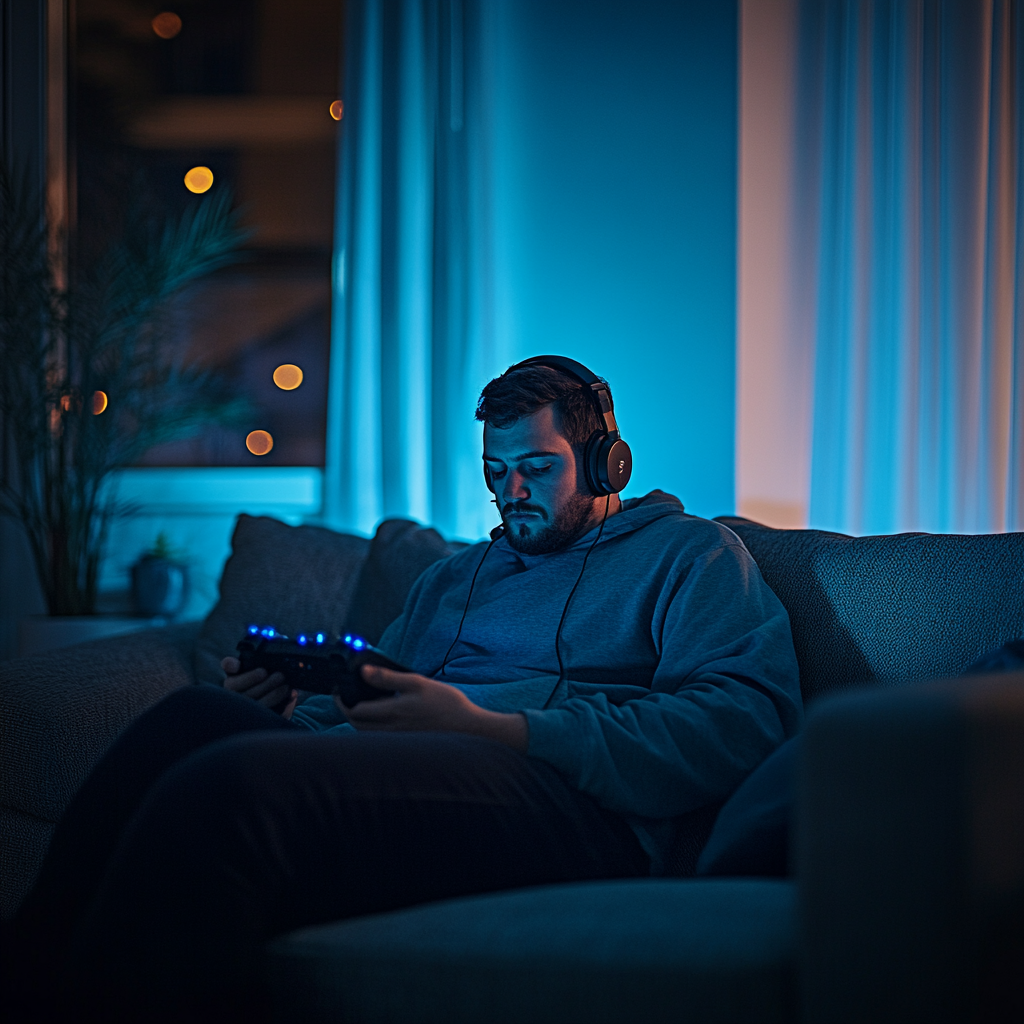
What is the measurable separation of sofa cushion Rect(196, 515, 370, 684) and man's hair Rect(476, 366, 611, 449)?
676mm

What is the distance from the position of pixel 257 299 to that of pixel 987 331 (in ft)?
6.83

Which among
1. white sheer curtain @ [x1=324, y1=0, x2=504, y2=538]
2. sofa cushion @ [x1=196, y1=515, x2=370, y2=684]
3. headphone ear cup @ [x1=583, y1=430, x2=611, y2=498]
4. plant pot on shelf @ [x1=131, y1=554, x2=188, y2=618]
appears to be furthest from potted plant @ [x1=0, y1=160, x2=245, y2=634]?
headphone ear cup @ [x1=583, y1=430, x2=611, y2=498]

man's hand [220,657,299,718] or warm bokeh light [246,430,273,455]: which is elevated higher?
warm bokeh light [246,430,273,455]

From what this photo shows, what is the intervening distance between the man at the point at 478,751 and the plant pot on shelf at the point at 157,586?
1198 mm

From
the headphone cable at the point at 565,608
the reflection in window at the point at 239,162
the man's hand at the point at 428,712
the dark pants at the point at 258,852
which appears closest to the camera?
the dark pants at the point at 258,852

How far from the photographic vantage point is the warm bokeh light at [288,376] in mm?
2881

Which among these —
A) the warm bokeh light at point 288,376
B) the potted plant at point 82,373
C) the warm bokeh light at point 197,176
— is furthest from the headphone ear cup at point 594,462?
the warm bokeh light at point 197,176

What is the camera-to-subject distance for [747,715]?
3.62 feet

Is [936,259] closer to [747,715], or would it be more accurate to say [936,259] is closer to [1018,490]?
[1018,490]

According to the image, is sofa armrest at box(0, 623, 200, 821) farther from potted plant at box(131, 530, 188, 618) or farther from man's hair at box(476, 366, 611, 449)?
potted plant at box(131, 530, 188, 618)

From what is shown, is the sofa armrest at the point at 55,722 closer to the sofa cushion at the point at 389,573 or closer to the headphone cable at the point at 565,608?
the sofa cushion at the point at 389,573

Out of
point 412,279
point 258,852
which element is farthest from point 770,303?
point 258,852

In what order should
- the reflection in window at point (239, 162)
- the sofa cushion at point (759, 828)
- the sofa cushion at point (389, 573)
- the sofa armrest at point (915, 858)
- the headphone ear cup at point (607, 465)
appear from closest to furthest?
the sofa armrest at point (915, 858) < the sofa cushion at point (759, 828) < the headphone ear cup at point (607, 465) < the sofa cushion at point (389, 573) < the reflection in window at point (239, 162)

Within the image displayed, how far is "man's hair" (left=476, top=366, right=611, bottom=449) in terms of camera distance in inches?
55.4
